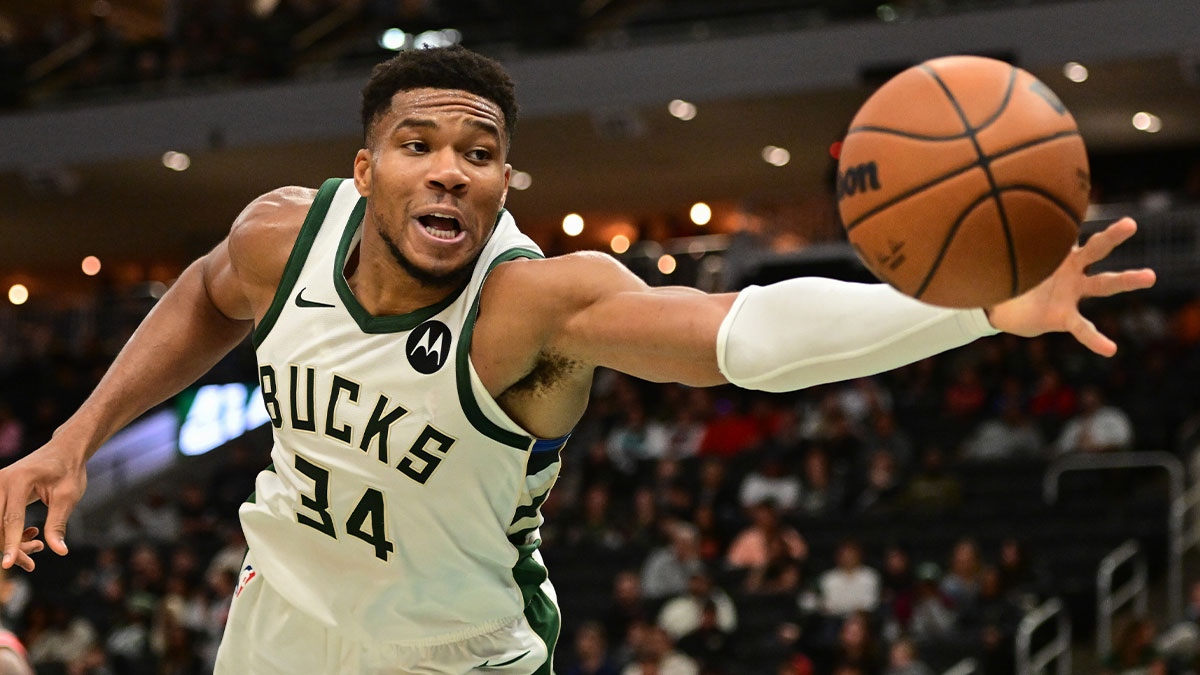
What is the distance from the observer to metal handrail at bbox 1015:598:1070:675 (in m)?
10.3

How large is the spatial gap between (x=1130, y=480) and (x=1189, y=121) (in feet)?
23.4

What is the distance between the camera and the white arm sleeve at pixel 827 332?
287 centimetres

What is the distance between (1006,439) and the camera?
13.5m

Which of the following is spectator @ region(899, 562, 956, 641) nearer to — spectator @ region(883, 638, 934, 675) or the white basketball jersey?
spectator @ region(883, 638, 934, 675)

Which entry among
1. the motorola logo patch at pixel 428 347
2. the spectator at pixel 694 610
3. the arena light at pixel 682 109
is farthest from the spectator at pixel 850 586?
the motorola logo patch at pixel 428 347

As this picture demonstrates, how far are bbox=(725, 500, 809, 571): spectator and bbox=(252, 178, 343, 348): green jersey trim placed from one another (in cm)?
868

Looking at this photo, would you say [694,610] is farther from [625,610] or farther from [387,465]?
[387,465]

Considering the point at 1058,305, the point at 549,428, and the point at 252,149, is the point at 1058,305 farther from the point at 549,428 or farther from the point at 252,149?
the point at 252,149

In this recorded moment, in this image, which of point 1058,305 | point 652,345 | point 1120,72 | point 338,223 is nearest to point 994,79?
point 1058,305

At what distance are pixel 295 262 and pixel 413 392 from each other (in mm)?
575

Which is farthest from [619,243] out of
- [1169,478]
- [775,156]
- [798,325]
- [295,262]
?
[798,325]

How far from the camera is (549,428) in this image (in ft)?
11.9

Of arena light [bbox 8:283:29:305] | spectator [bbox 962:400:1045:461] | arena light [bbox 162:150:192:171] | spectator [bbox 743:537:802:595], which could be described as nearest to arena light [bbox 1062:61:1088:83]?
spectator [bbox 962:400:1045:461]

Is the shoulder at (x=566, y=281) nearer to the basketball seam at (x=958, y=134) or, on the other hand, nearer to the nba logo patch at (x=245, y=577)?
the basketball seam at (x=958, y=134)
